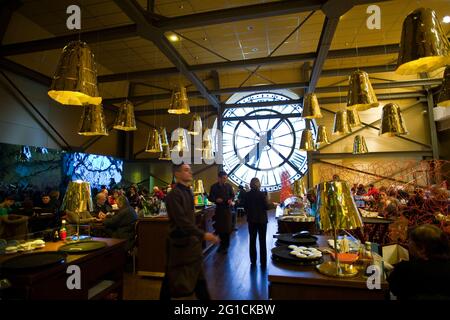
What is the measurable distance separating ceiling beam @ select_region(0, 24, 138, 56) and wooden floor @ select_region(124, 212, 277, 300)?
3.89 meters

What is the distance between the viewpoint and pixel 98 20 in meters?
6.62

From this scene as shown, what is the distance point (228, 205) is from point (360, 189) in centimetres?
546

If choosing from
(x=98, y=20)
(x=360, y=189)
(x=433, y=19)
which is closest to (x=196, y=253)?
(x=433, y=19)

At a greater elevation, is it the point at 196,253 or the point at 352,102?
the point at 352,102

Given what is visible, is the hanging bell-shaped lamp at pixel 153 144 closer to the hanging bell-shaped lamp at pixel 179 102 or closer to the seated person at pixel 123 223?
the seated person at pixel 123 223

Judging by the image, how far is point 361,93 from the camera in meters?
2.62

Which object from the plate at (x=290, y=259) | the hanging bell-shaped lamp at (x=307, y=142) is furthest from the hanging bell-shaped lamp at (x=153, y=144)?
the plate at (x=290, y=259)

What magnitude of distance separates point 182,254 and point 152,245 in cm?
226

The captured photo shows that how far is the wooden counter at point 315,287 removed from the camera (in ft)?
5.57

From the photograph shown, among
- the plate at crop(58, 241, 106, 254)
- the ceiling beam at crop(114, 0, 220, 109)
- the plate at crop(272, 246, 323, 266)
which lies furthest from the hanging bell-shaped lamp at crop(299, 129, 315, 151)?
the plate at crop(58, 241, 106, 254)

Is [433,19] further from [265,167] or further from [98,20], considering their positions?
[265,167]

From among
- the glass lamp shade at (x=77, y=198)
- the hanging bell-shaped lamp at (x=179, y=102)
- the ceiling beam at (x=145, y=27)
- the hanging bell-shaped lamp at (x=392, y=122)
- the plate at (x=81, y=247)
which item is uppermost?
the ceiling beam at (x=145, y=27)

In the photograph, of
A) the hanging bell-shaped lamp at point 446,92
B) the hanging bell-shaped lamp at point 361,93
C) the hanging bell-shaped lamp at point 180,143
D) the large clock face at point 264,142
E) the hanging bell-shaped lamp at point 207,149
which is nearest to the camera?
the hanging bell-shaped lamp at point 446,92

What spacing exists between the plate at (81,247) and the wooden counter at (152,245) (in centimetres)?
179
